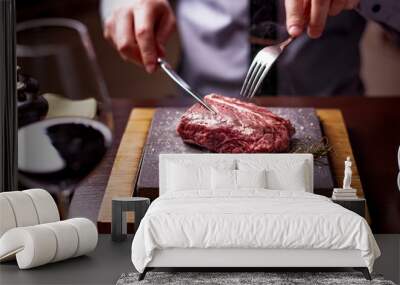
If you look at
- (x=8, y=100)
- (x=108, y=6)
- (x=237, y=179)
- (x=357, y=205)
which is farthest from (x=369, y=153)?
(x=8, y=100)

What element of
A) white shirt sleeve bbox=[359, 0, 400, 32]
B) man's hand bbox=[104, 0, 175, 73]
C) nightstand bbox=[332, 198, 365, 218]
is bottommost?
nightstand bbox=[332, 198, 365, 218]

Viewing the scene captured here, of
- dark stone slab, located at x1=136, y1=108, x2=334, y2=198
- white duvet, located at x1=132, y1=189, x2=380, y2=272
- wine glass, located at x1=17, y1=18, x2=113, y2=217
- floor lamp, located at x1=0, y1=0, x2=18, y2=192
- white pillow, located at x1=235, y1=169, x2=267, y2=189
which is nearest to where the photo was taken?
white duvet, located at x1=132, y1=189, x2=380, y2=272

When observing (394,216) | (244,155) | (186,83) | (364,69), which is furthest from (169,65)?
(394,216)

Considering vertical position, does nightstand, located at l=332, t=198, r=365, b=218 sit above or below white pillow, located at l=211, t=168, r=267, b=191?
below

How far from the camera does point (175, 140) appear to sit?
228 inches

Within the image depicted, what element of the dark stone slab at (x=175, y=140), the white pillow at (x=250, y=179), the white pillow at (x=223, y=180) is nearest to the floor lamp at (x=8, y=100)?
the dark stone slab at (x=175, y=140)

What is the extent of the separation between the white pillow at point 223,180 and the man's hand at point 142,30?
3.29 feet

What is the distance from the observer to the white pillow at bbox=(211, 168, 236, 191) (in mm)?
5250

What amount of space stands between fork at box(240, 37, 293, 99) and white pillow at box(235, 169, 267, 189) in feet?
2.54

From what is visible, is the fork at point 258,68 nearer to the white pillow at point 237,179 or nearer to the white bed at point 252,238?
the white pillow at point 237,179

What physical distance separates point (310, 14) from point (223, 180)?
1.34m

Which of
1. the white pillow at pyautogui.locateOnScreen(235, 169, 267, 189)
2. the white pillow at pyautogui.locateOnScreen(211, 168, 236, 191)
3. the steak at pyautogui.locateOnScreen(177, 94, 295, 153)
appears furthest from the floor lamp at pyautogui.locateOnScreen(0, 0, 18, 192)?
the white pillow at pyautogui.locateOnScreen(235, 169, 267, 189)

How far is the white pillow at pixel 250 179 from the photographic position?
17.2ft

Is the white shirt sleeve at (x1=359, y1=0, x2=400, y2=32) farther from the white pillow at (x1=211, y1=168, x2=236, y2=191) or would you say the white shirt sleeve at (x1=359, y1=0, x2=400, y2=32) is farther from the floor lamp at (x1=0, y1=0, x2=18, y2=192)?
the floor lamp at (x1=0, y1=0, x2=18, y2=192)
